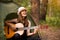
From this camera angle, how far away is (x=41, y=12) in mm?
1979

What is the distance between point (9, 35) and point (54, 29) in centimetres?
47

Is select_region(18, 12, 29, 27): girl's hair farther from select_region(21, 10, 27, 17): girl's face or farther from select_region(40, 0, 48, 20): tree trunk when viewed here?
select_region(40, 0, 48, 20): tree trunk

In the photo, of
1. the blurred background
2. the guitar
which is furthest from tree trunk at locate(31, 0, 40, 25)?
the guitar

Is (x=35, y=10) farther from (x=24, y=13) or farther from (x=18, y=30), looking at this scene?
(x=18, y=30)

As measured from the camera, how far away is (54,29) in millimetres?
2018

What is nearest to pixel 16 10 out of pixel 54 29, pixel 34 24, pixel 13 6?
pixel 13 6

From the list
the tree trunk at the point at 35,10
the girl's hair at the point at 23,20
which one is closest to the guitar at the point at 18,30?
the girl's hair at the point at 23,20

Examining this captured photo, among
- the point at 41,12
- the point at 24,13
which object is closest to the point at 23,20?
the point at 24,13

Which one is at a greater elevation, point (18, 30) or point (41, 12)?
point (41, 12)

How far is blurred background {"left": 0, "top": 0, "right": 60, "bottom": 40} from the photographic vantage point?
1.89 metres

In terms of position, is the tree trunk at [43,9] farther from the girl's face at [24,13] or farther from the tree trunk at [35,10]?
the girl's face at [24,13]

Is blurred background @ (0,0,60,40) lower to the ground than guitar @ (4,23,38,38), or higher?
higher

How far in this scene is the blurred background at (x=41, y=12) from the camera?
189 cm

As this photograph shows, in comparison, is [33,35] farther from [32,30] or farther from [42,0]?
[42,0]
